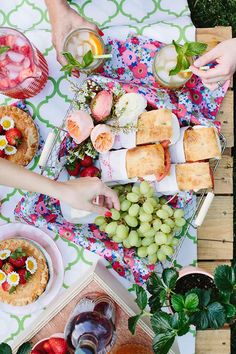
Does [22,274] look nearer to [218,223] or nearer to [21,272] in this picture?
[21,272]

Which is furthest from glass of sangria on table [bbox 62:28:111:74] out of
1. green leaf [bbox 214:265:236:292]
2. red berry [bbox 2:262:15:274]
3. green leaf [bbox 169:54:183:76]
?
green leaf [bbox 214:265:236:292]

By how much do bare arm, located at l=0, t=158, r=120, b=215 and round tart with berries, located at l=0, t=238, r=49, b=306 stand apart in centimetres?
24

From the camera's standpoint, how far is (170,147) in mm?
1533

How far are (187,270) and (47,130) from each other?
59cm

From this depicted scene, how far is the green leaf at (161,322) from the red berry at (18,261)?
18.9 inches

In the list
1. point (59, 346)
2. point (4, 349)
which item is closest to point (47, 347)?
point (59, 346)

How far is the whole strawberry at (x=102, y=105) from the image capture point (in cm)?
148

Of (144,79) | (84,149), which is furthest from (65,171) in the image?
(144,79)

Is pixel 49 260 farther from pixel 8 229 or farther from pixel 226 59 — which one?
pixel 226 59

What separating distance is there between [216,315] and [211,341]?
47cm

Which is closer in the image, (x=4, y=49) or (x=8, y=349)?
(x=8, y=349)

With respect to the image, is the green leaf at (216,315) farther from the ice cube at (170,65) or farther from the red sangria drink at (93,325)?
the ice cube at (170,65)

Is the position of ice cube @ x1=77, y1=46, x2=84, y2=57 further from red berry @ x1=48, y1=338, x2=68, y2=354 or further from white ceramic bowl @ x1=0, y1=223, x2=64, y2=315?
red berry @ x1=48, y1=338, x2=68, y2=354

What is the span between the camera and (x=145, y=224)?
1.47m
